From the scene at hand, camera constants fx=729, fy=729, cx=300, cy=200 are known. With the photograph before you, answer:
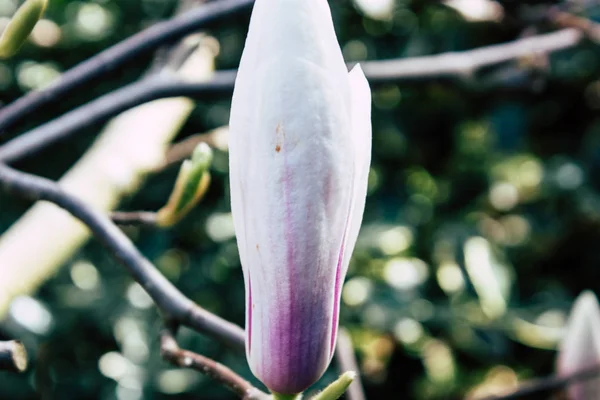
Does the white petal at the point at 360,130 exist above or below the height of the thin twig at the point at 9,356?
above

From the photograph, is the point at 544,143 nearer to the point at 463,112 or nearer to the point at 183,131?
the point at 463,112

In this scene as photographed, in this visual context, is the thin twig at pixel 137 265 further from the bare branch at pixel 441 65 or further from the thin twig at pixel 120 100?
the bare branch at pixel 441 65

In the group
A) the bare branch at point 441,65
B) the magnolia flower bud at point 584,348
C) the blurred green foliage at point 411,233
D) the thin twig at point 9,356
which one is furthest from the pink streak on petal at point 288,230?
the blurred green foliage at point 411,233

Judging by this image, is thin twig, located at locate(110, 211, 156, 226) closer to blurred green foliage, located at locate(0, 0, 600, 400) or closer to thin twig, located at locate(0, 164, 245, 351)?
thin twig, located at locate(0, 164, 245, 351)

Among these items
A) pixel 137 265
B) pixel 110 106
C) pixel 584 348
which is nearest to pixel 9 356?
pixel 137 265

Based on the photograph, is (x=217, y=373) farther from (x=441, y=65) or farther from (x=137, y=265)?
(x=441, y=65)

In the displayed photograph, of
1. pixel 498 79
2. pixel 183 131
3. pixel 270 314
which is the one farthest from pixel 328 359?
pixel 183 131
